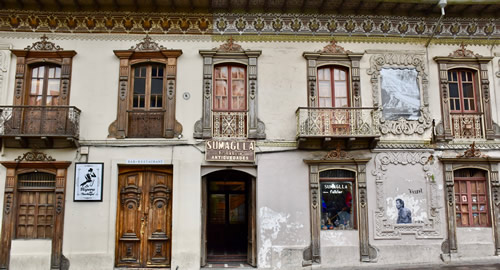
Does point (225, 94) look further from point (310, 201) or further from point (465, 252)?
point (465, 252)

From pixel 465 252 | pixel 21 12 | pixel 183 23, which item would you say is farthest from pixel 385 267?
pixel 21 12

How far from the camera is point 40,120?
1221cm

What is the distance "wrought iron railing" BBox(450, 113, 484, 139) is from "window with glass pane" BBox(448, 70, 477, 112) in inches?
11.4

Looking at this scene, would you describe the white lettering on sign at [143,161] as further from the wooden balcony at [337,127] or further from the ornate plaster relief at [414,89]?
the ornate plaster relief at [414,89]

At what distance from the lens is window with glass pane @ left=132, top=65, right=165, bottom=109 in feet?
41.8

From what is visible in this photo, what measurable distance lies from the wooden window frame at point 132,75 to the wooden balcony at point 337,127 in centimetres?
381

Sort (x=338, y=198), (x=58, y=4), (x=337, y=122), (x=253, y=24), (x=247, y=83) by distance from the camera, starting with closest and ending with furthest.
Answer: (x=337, y=122) → (x=338, y=198) → (x=58, y=4) → (x=247, y=83) → (x=253, y=24)

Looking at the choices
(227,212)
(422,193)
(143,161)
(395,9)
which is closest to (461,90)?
(395,9)

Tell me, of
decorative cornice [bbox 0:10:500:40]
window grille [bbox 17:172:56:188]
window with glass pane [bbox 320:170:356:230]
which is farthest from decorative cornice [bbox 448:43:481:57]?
window grille [bbox 17:172:56:188]

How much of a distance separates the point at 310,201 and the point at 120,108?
6401 millimetres

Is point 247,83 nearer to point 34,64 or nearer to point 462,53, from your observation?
point 34,64

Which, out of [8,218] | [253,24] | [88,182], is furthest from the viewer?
[253,24]

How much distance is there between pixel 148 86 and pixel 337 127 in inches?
236

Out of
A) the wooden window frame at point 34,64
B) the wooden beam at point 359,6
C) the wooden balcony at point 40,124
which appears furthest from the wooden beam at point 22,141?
the wooden beam at point 359,6
